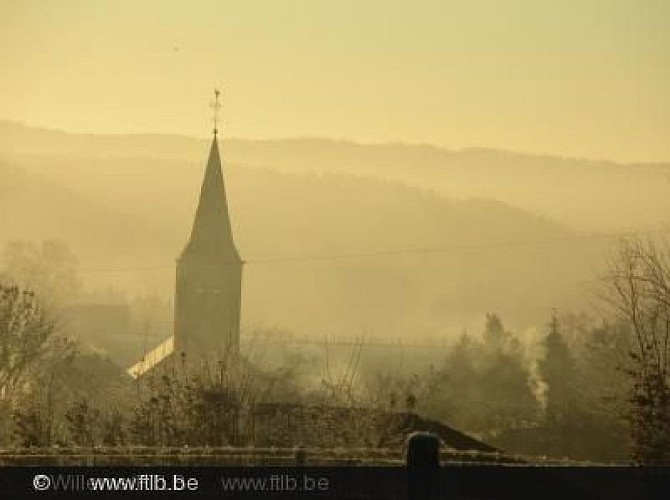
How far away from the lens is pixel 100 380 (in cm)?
6569

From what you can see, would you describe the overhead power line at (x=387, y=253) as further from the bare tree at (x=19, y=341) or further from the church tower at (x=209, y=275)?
the bare tree at (x=19, y=341)

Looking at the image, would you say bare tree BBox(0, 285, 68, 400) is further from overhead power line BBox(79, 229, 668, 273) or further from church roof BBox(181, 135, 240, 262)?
overhead power line BBox(79, 229, 668, 273)

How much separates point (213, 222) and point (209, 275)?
318 cm

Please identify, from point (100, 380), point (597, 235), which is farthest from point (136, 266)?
point (100, 380)

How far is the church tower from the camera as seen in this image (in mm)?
86688

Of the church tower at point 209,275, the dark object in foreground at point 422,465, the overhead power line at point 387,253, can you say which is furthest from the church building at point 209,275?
the dark object in foreground at point 422,465

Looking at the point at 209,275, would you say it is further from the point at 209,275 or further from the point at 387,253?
the point at 387,253

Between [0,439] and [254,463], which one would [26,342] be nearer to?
[0,439]

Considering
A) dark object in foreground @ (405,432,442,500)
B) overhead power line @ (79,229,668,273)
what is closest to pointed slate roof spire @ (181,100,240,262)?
overhead power line @ (79,229,668,273)

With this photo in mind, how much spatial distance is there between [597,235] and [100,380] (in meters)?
42.4

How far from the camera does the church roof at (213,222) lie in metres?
86.0

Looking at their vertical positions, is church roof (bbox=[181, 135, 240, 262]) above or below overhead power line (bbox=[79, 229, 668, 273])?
below

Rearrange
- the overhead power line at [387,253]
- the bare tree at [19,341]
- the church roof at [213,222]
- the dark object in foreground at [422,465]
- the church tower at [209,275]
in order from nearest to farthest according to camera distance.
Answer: the dark object in foreground at [422,465] → the bare tree at [19,341] → the church roof at [213,222] → the church tower at [209,275] → the overhead power line at [387,253]

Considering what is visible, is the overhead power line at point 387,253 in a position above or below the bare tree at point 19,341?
above
